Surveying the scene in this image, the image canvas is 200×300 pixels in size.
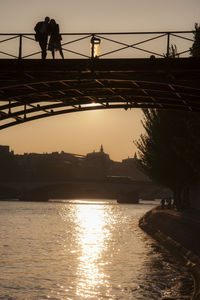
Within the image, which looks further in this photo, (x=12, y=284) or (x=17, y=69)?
(x=12, y=284)

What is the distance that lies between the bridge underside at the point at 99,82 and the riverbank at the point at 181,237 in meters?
7.83

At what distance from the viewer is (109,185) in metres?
155

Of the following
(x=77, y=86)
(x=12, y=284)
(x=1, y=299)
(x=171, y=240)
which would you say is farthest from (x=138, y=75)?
(x=171, y=240)

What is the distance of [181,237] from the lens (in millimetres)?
A: 42750

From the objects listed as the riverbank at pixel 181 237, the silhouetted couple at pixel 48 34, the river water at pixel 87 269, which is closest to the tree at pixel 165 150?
the riverbank at pixel 181 237

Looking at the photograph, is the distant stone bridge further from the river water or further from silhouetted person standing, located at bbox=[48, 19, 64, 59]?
silhouetted person standing, located at bbox=[48, 19, 64, 59]

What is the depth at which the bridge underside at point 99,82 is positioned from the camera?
20922mm

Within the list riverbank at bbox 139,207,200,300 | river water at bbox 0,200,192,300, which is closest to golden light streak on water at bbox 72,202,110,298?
river water at bbox 0,200,192,300

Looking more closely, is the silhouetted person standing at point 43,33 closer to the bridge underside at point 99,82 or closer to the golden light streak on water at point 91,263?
the bridge underside at point 99,82

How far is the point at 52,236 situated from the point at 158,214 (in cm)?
1384

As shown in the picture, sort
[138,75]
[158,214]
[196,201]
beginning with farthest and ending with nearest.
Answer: [196,201], [158,214], [138,75]

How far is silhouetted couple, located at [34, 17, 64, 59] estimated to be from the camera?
73.7 feet

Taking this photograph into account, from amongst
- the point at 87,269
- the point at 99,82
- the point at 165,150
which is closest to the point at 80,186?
the point at 165,150

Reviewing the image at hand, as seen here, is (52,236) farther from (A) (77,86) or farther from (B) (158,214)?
(A) (77,86)
